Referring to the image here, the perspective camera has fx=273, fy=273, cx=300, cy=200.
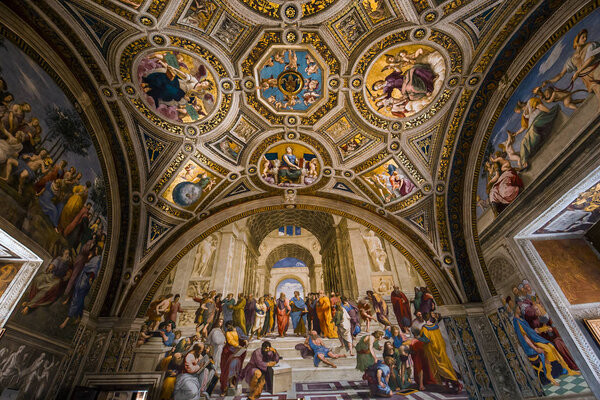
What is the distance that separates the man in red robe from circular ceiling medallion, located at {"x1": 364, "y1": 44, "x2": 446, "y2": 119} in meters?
6.17

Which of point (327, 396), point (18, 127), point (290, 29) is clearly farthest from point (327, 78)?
point (327, 396)

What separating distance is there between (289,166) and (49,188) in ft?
23.1

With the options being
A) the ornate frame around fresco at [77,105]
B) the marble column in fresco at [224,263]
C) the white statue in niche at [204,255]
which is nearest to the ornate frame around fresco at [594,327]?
the marble column in fresco at [224,263]

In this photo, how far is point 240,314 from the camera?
31.2ft

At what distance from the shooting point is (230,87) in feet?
27.2

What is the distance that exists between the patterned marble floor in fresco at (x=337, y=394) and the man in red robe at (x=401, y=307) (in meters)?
2.00

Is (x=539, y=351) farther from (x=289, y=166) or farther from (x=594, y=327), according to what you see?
(x=289, y=166)

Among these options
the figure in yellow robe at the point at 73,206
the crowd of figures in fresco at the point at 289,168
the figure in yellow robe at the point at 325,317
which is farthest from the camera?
the crowd of figures in fresco at the point at 289,168

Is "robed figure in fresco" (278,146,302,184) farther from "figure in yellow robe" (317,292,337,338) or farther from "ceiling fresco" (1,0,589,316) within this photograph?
"figure in yellow robe" (317,292,337,338)

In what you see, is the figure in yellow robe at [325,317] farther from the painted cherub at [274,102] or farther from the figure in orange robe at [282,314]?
the painted cherub at [274,102]

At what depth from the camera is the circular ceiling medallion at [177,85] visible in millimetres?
7566

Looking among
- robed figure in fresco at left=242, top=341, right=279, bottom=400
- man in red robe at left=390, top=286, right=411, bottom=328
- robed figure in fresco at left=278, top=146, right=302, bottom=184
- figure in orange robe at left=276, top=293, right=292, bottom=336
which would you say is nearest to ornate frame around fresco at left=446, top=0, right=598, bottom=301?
man in red robe at left=390, top=286, right=411, bottom=328

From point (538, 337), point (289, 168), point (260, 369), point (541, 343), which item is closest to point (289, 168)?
point (289, 168)

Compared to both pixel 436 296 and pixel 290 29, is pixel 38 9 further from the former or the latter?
pixel 436 296
